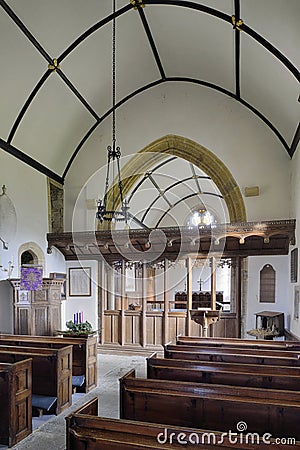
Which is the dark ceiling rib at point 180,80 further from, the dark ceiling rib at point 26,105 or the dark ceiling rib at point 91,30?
the dark ceiling rib at point 91,30

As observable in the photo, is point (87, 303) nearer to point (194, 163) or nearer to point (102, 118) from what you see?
point (194, 163)

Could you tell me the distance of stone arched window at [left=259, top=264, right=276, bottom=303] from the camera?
24.4 ft

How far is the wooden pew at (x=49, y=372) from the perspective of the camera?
14.9 ft

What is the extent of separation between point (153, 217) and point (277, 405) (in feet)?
39.3

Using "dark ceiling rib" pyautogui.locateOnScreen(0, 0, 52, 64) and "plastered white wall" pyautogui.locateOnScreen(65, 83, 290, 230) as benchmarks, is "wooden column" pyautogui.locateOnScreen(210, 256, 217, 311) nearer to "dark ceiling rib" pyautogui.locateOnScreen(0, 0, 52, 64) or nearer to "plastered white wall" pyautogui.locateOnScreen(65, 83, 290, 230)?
"plastered white wall" pyautogui.locateOnScreen(65, 83, 290, 230)

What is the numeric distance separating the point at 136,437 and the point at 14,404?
2064 millimetres

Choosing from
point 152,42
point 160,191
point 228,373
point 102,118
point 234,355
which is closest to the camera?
point 228,373

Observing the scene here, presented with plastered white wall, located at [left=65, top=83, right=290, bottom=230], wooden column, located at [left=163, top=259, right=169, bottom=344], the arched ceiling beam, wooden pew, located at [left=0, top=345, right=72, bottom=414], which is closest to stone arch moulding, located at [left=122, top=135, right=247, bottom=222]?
plastered white wall, located at [left=65, top=83, right=290, bottom=230]

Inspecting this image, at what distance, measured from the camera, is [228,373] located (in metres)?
3.44

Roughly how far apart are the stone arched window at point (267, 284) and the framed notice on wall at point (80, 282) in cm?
375

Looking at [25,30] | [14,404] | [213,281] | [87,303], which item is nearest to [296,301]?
[213,281]

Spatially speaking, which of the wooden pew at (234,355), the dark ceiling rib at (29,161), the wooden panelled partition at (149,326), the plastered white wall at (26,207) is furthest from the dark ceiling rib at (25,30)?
the wooden panelled partition at (149,326)

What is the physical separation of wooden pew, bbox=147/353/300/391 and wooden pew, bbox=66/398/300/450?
1.38m

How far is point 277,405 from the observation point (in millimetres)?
2621
